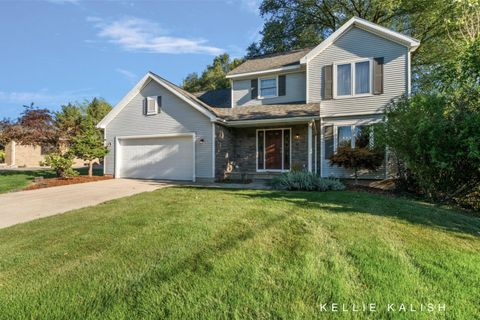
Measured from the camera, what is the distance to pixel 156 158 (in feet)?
44.5

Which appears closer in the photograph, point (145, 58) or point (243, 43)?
point (145, 58)

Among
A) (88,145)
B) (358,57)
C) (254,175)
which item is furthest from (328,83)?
(88,145)

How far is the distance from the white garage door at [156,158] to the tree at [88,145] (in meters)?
1.03

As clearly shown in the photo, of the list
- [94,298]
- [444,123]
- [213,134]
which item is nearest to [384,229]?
[444,123]

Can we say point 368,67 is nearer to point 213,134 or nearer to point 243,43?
point 213,134

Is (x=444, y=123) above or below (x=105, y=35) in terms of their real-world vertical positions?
below

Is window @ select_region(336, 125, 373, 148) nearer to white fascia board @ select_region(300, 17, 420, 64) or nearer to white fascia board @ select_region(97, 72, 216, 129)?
white fascia board @ select_region(300, 17, 420, 64)

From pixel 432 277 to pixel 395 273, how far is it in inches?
14.3

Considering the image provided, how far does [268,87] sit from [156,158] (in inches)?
276

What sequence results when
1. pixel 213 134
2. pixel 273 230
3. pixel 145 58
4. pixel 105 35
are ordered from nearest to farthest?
pixel 273 230 → pixel 105 35 → pixel 213 134 → pixel 145 58

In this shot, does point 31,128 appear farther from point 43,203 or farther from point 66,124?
point 43,203

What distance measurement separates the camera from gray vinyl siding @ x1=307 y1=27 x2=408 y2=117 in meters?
10.9

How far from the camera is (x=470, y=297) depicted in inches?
95.7

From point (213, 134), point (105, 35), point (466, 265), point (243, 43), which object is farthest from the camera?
point (243, 43)
